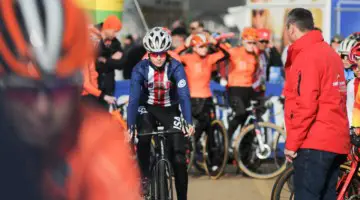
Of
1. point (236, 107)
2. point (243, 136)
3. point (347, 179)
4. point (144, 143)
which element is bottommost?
point (243, 136)

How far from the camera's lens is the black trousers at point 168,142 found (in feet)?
23.7

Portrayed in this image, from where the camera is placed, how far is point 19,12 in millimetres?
2824

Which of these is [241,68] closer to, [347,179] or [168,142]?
[168,142]

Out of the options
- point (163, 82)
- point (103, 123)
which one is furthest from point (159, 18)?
point (103, 123)

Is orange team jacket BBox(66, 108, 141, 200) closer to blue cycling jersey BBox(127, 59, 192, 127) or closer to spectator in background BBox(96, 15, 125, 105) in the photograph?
blue cycling jersey BBox(127, 59, 192, 127)

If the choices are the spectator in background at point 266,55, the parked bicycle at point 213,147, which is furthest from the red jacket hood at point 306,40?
the spectator in background at point 266,55

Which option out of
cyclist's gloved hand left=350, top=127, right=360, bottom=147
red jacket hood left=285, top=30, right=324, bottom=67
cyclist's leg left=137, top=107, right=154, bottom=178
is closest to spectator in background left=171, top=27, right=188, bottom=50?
cyclist's leg left=137, top=107, right=154, bottom=178

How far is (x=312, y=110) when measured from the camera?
5.22m

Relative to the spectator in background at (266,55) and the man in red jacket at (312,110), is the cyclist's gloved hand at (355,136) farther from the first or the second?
the spectator in background at (266,55)

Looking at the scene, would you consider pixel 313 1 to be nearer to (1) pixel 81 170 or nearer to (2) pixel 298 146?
(2) pixel 298 146

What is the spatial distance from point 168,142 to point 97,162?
392 centimetres

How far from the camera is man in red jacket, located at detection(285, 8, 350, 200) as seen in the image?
207 inches

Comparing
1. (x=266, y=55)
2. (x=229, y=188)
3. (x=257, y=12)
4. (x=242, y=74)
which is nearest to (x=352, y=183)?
(x=229, y=188)

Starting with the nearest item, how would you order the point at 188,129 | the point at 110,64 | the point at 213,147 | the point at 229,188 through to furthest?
the point at 188,129
the point at 229,188
the point at 110,64
the point at 213,147
